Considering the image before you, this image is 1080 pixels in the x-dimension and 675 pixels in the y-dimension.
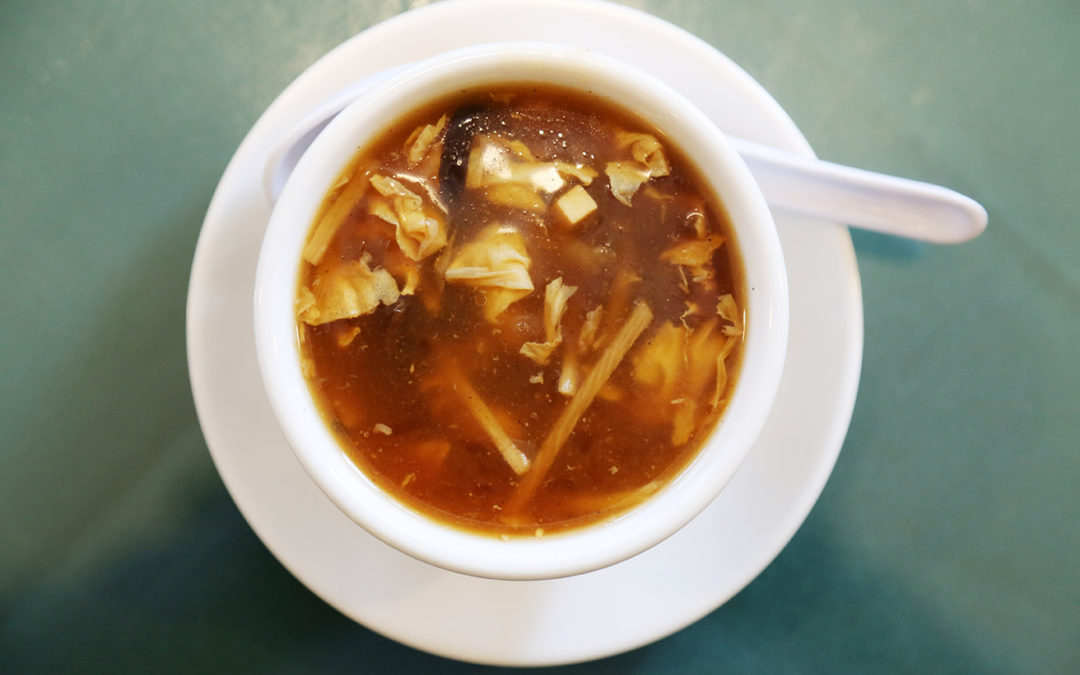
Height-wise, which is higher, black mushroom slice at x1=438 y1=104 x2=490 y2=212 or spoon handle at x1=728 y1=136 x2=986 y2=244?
black mushroom slice at x1=438 y1=104 x2=490 y2=212

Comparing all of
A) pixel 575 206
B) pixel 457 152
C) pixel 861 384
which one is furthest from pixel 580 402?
pixel 861 384

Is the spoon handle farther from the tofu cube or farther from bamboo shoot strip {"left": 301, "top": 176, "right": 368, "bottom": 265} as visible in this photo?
bamboo shoot strip {"left": 301, "top": 176, "right": 368, "bottom": 265}

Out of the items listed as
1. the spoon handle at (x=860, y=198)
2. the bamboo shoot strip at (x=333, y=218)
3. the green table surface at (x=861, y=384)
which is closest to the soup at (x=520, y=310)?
the bamboo shoot strip at (x=333, y=218)

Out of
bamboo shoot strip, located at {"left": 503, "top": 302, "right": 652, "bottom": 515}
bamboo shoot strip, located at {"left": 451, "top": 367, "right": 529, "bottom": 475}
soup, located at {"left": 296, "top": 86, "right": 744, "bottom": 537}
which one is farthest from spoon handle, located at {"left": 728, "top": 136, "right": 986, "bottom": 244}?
bamboo shoot strip, located at {"left": 451, "top": 367, "right": 529, "bottom": 475}

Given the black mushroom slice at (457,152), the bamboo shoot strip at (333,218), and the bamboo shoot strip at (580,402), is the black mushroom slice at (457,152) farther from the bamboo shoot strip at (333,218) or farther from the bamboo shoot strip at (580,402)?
the bamboo shoot strip at (580,402)

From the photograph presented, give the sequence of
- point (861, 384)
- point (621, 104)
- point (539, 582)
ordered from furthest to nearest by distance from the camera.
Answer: point (861, 384) < point (539, 582) < point (621, 104)

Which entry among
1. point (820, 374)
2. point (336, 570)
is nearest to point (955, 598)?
point (820, 374)

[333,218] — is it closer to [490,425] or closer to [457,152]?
[457,152]
